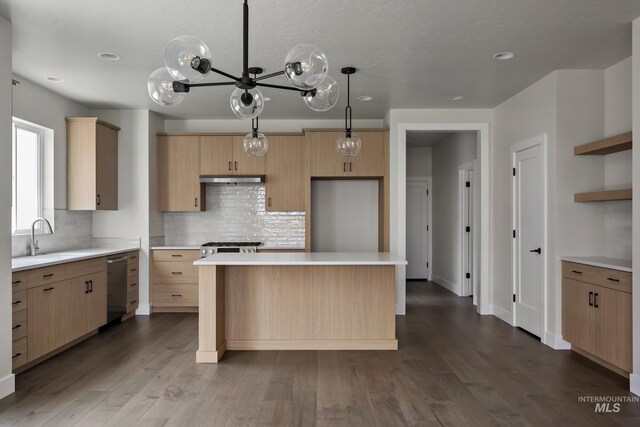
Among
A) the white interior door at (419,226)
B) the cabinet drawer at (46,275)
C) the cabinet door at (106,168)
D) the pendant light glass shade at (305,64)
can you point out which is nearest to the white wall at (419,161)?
the white interior door at (419,226)

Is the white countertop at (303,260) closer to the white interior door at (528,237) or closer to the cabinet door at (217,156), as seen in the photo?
the white interior door at (528,237)

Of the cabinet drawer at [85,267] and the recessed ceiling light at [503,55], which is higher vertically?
the recessed ceiling light at [503,55]

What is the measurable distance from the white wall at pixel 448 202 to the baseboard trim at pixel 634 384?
12.2 ft

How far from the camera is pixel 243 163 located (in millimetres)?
5910

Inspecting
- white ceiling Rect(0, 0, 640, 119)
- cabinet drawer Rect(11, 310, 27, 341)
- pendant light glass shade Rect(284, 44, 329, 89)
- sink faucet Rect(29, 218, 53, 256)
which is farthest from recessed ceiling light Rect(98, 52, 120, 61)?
pendant light glass shade Rect(284, 44, 329, 89)

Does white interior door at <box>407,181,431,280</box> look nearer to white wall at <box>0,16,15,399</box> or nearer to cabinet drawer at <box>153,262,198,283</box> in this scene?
cabinet drawer at <box>153,262,198,283</box>

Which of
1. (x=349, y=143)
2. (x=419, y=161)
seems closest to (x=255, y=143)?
(x=349, y=143)

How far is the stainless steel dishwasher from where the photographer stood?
16.0 feet

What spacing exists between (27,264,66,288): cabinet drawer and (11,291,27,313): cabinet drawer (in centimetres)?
11

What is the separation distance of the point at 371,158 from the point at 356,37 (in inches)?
97.9

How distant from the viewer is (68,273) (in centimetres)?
407

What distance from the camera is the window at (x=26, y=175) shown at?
173 inches

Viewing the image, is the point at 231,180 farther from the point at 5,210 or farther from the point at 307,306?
the point at 5,210

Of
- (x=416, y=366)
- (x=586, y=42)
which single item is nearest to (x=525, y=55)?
(x=586, y=42)
